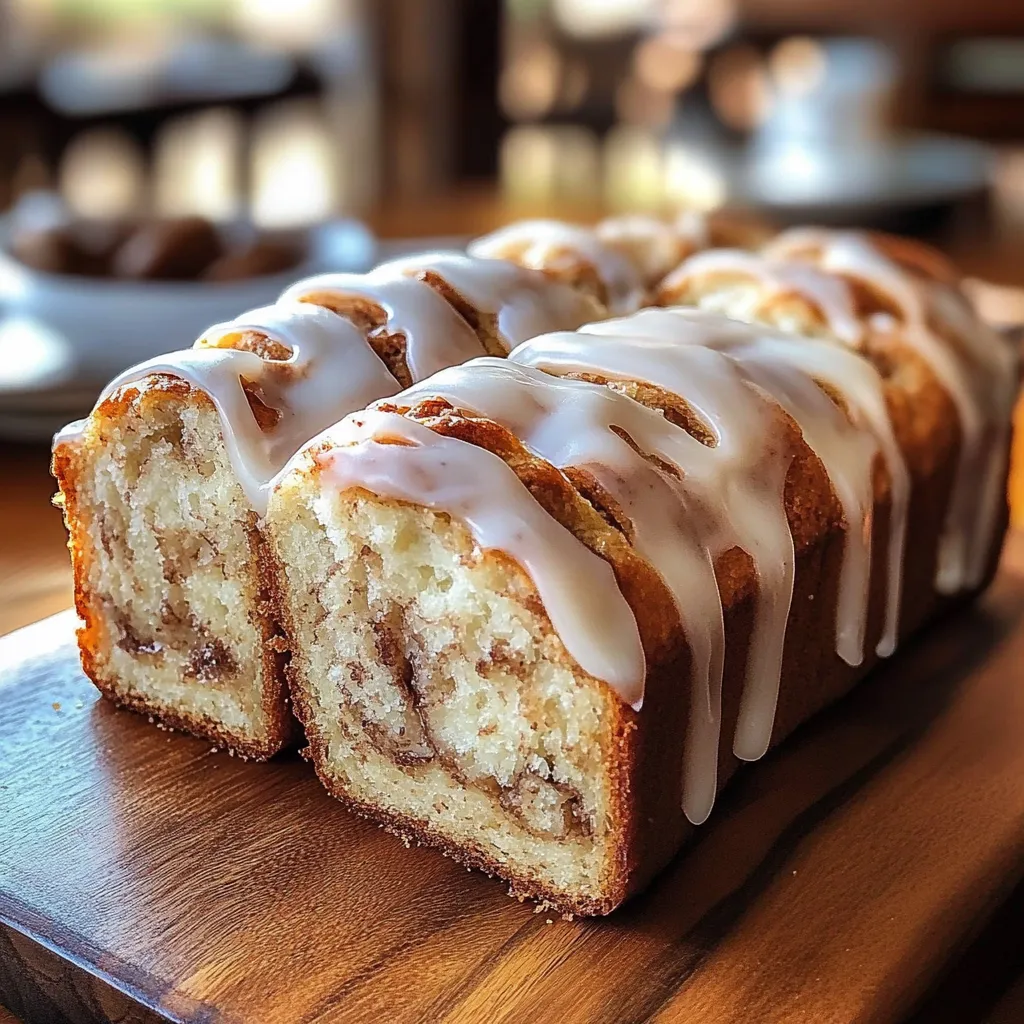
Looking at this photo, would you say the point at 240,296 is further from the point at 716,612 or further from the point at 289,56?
the point at 289,56

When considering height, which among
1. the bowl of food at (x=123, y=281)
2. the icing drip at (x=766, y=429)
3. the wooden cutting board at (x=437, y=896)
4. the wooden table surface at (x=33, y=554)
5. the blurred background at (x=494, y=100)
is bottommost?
the blurred background at (x=494, y=100)

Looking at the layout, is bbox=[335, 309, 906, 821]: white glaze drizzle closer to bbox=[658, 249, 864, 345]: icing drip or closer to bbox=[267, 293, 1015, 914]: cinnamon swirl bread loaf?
bbox=[267, 293, 1015, 914]: cinnamon swirl bread loaf

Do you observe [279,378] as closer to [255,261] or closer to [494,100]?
[255,261]

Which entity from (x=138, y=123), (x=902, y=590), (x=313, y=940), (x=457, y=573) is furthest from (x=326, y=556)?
(x=138, y=123)

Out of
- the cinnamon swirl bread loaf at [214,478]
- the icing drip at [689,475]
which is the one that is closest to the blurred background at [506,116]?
the cinnamon swirl bread loaf at [214,478]

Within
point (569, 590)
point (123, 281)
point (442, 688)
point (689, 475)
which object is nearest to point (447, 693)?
point (442, 688)

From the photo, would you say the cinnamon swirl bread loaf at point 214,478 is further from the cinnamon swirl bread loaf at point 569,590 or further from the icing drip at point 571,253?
the icing drip at point 571,253

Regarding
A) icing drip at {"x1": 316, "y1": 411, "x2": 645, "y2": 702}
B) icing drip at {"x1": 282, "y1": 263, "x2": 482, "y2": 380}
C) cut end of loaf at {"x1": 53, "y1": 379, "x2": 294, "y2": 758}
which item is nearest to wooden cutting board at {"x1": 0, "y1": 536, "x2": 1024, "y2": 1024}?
cut end of loaf at {"x1": 53, "y1": 379, "x2": 294, "y2": 758}
